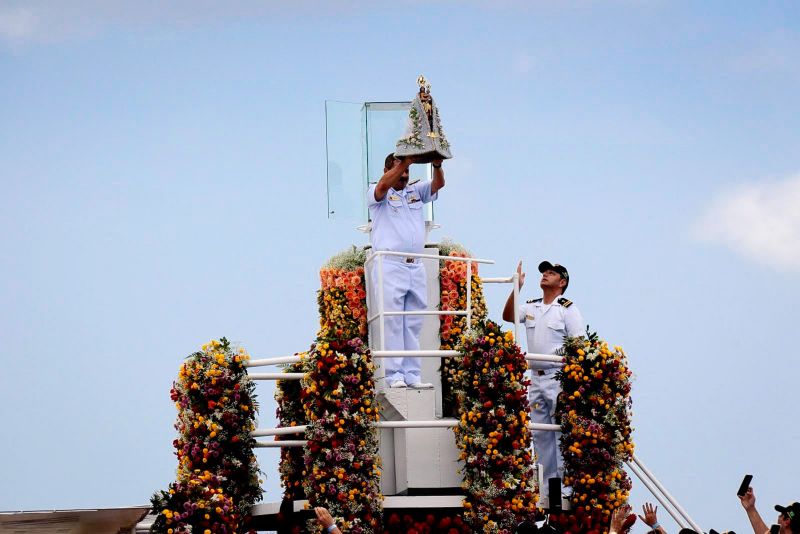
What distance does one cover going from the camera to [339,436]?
46.4 feet

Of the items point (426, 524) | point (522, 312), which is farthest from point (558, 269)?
point (426, 524)

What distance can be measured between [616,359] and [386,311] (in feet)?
8.33

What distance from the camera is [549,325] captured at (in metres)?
16.5

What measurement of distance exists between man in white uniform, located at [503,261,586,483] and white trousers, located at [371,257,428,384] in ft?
3.61

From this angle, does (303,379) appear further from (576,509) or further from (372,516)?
(576,509)

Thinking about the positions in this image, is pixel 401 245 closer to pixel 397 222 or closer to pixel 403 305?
pixel 397 222

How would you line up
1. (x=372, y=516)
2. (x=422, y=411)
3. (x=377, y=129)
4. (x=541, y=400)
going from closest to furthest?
(x=372, y=516) < (x=422, y=411) < (x=541, y=400) < (x=377, y=129)

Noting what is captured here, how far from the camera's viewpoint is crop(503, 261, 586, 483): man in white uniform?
16.2m

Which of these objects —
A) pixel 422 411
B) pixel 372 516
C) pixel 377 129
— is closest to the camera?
pixel 372 516

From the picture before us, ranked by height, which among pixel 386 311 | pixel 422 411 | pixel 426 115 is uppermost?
pixel 426 115

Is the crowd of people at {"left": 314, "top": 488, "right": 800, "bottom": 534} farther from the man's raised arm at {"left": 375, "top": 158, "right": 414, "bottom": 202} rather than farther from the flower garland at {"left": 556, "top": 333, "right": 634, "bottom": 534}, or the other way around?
the man's raised arm at {"left": 375, "top": 158, "right": 414, "bottom": 202}

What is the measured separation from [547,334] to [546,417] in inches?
38.3

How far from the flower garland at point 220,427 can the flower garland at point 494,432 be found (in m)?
2.17

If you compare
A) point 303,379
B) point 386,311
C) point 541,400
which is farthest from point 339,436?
point 541,400
